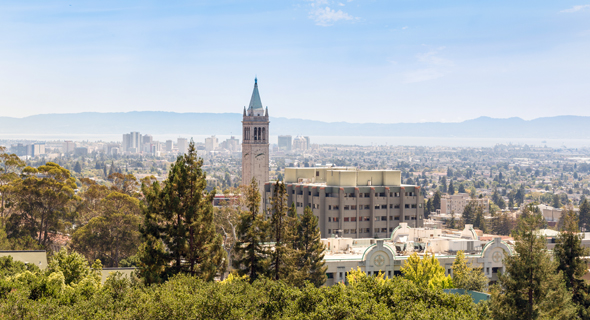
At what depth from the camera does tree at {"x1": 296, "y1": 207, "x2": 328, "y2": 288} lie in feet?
144

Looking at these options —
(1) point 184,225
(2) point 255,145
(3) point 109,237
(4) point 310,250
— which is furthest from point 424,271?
(2) point 255,145

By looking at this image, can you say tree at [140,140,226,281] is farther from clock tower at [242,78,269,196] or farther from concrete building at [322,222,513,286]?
clock tower at [242,78,269,196]

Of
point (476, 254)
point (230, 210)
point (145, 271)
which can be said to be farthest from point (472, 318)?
point (230, 210)

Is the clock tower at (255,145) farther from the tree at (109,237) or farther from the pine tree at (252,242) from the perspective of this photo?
the pine tree at (252,242)

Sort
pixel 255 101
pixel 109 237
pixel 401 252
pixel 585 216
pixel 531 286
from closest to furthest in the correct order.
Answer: pixel 531 286 → pixel 401 252 → pixel 109 237 → pixel 255 101 → pixel 585 216

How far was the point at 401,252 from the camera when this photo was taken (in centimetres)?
5250

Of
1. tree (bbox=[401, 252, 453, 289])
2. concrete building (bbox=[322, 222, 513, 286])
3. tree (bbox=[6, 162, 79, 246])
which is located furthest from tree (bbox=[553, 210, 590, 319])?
tree (bbox=[6, 162, 79, 246])

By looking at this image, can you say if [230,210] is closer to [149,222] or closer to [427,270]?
[427,270]

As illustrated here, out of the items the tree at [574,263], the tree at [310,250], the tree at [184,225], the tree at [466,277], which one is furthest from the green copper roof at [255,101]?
the tree at [574,263]

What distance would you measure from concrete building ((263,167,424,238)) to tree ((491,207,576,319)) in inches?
1693

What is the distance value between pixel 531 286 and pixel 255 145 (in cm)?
7567

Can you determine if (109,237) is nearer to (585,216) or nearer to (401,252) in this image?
(401,252)

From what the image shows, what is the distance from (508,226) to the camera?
409 ft

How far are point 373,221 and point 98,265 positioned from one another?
49044 millimetres
